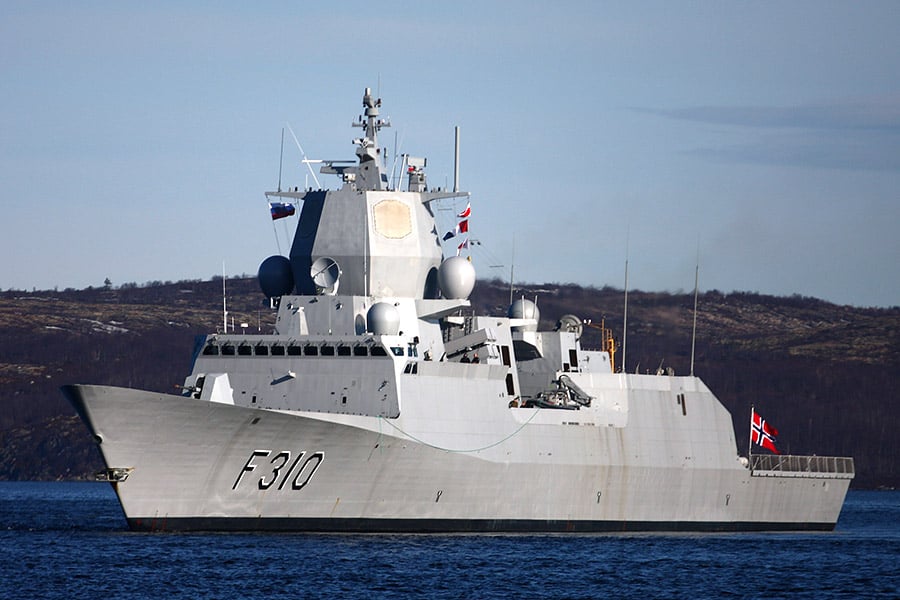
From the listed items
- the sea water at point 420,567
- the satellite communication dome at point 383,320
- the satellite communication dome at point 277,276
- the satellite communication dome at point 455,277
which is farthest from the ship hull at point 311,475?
the satellite communication dome at point 277,276

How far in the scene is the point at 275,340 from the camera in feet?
120

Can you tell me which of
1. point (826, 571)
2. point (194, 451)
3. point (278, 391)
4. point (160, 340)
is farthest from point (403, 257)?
point (160, 340)

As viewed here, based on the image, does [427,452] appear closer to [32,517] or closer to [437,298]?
[437,298]

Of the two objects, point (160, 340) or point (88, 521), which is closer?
point (88, 521)

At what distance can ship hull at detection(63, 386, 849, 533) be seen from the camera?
32375 mm

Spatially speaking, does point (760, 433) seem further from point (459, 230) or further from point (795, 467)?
point (459, 230)

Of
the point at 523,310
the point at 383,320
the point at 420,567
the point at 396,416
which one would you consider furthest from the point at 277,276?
the point at 420,567

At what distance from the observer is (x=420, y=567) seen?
30.9 meters

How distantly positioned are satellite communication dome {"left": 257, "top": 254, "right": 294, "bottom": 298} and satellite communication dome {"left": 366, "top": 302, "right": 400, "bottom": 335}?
3.98 meters

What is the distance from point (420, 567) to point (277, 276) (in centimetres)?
1102

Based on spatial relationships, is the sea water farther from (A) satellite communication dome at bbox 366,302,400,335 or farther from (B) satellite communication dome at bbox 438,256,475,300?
(B) satellite communication dome at bbox 438,256,475,300

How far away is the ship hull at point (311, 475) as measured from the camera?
3238 centimetres

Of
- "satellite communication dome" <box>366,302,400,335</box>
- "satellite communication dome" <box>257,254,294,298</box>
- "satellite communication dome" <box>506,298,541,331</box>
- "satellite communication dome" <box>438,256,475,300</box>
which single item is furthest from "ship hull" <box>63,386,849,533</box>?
"satellite communication dome" <box>257,254,294,298</box>

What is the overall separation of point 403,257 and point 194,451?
8479mm
